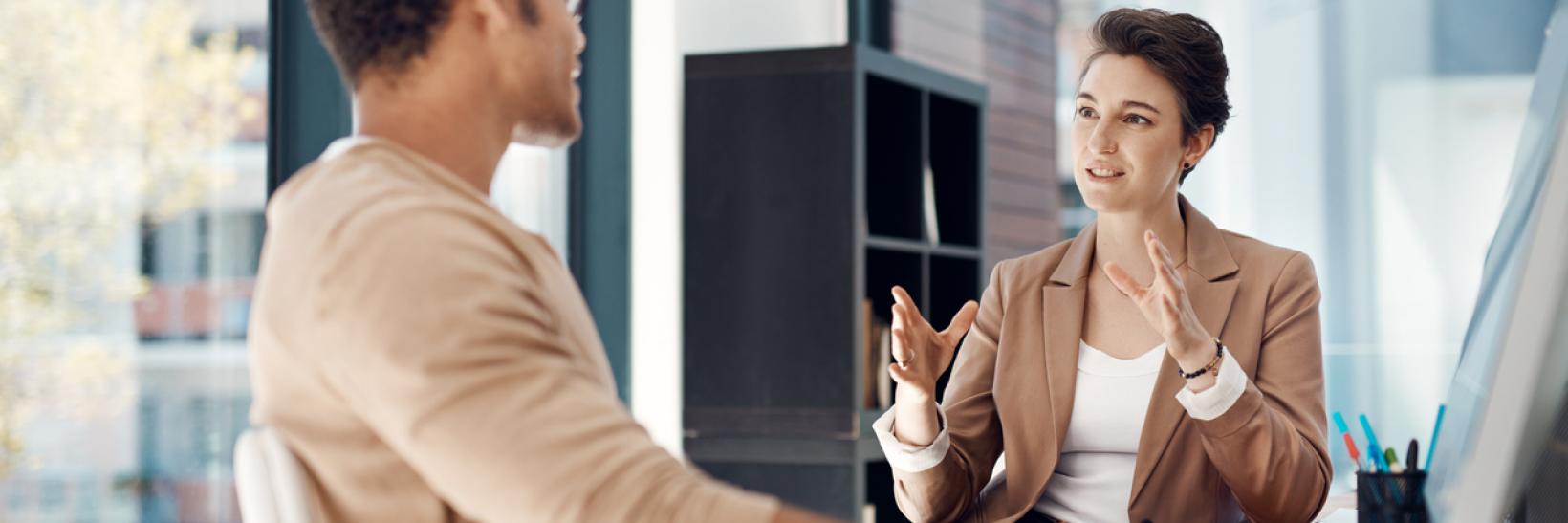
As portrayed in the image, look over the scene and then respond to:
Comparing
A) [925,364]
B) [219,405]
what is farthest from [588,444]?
[219,405]

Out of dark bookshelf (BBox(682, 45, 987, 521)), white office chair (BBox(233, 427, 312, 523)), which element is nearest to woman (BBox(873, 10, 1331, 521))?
white office chair (BBox(233, 427, 312, 523))

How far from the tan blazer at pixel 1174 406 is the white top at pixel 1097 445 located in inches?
0.8

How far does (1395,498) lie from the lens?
149 centimetres

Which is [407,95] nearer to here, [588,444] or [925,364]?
[588,444]

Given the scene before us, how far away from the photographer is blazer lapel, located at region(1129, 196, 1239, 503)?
1809mm

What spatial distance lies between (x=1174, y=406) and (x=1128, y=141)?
346 mm

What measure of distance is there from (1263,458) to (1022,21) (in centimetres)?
413

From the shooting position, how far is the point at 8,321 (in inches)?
97.3

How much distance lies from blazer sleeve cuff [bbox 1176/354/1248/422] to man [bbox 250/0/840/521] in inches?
34.3

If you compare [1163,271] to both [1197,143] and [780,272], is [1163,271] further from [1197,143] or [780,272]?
[780,272]

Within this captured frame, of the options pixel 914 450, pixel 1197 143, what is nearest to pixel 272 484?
pixel 914 450

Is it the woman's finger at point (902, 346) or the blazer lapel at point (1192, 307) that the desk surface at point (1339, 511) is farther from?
the woman's finger at point (902, 346)

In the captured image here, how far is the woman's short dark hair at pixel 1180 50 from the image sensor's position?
6.36 feet

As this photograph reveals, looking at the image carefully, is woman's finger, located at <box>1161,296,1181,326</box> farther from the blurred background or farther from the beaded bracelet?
the blurred background
